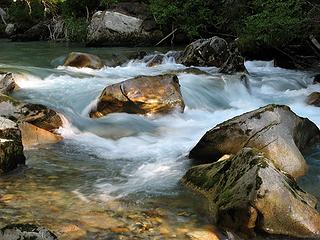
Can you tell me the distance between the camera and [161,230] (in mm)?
4059

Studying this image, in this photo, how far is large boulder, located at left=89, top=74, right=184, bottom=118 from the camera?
27.3 ft

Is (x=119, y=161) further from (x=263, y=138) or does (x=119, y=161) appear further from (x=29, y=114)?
(x=263, y=138)

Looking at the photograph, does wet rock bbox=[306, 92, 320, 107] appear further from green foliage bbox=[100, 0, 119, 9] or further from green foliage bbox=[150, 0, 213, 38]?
green foliage bbox=[100, 0, 119, 9]

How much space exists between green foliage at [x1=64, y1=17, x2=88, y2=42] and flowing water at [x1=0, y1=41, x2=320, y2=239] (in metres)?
10.2

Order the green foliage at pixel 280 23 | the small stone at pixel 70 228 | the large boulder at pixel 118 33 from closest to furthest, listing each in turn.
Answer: the small stone at pixel 70 228, the green foliage at pixel 280 23, the large boulder at pixel 118 33

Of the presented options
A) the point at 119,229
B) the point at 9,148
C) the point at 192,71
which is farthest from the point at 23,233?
the point at 192,71

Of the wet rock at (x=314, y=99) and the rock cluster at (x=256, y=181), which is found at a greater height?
the rock cluster at (x=256, y=181)

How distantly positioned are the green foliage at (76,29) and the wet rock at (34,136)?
15.5 m

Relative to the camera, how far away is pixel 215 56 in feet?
44.7

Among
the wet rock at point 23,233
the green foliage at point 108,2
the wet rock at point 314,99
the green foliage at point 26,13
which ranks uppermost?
the green foliage at point 108,2

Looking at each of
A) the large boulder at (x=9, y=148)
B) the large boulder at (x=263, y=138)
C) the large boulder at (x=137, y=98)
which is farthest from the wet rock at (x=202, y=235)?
the large boulder at (x=137, y=98)

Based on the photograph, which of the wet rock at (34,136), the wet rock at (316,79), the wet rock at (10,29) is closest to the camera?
the wet rock at (34,136)

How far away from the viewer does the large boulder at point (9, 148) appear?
5.44 m

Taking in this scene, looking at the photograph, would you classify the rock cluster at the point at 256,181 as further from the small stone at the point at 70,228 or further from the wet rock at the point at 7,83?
the wet rock at the point at 7,83
